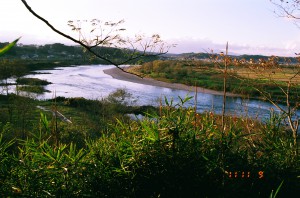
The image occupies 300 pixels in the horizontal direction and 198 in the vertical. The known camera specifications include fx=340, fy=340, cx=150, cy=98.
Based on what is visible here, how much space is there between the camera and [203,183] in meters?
2.49

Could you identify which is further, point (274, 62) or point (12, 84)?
point (12, 84)

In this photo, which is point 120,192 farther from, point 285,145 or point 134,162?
point 285,145

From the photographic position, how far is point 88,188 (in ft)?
7.63

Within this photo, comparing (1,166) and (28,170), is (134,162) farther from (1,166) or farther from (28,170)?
(1,166)

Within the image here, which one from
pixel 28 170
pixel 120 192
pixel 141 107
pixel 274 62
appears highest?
pixel 274 62

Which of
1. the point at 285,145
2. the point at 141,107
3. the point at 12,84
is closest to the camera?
the point at 285,145

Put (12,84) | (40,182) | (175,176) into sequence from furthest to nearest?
(12,84) → (175,176) → (40,182)

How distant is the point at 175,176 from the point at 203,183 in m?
0.21

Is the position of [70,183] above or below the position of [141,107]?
above

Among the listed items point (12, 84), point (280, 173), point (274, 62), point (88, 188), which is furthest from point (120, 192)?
point (12, 84)

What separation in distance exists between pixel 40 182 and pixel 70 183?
7.6 inches
